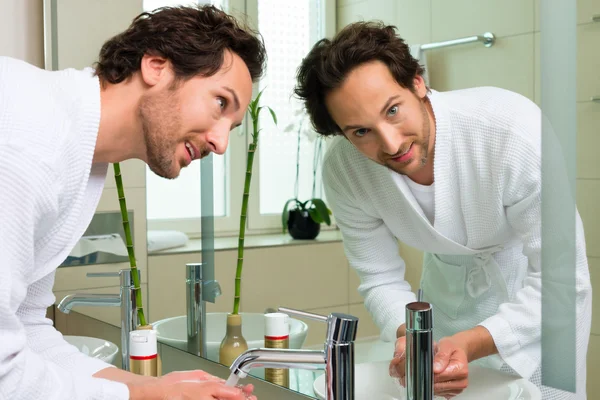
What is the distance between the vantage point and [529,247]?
106 cm

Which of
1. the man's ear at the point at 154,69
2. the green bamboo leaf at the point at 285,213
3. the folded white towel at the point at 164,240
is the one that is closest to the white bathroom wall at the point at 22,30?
the folded white towel at the point at 164,240

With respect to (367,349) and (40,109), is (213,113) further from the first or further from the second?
(367,349)

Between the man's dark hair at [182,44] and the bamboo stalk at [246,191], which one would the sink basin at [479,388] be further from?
the man's dark hair at [182,44]

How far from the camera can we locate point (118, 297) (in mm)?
1643

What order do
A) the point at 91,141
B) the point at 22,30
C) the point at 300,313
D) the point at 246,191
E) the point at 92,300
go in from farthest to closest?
the point at 22,30 → the point at 92,300 → the point at 246,191 → the point at 300,313 → the point at 91,141

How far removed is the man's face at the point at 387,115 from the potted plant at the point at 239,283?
0.24 m

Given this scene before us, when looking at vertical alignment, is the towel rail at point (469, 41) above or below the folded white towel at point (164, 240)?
above

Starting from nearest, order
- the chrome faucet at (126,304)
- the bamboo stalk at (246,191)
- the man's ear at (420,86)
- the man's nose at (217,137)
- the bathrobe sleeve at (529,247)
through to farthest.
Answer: the bathrobe sleeve at (529,247), the man's ear at (420,86), the man's nose at (217,137), the bamboo stalk at (246,191), the chrome faucet at (126,304)

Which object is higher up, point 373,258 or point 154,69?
point 154,69

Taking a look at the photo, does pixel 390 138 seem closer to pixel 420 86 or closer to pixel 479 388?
pixel 420 86

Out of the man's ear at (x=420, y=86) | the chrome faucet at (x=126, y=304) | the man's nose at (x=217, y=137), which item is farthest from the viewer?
the chrome faucet at (x=126, y=304)

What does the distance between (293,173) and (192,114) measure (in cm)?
24

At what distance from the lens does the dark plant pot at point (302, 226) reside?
1316mm

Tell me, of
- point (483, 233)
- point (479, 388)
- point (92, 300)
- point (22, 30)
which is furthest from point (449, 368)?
point (22, 30)
